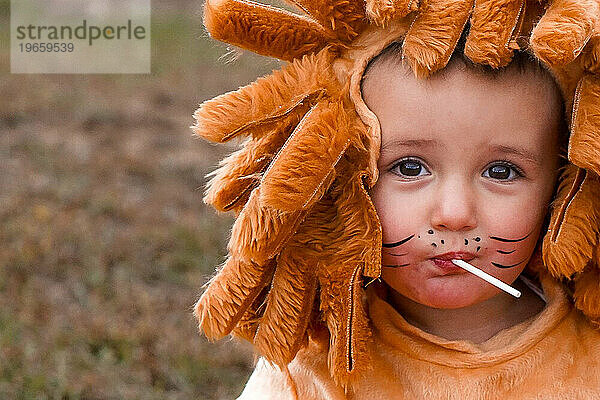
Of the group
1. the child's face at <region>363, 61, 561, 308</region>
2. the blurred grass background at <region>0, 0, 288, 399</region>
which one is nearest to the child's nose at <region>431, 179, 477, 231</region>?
the child's face at <region>363, 61, 561, 308</region>

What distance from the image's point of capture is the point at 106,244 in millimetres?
3125

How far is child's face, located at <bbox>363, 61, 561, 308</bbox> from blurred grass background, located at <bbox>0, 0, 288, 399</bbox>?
0.27m

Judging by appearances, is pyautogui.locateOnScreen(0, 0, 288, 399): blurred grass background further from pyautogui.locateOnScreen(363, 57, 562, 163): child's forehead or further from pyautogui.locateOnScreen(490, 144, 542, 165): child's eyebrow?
pyautogui.locateOnScreen(490, 144, 542, 165): child's eyebrow

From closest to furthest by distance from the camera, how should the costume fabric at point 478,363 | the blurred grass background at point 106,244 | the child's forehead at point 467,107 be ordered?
the child's forehead at point 467,107, the costume fabric at point 478,363, the blurred grass background at point 106,244

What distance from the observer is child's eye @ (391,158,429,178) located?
1.43m

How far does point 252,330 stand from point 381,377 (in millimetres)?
232

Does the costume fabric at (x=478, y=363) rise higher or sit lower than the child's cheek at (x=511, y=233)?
lower

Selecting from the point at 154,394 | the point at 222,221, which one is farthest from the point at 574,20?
the point at 222,221

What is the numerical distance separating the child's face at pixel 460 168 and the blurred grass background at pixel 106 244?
0.27m

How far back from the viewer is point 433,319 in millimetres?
1613

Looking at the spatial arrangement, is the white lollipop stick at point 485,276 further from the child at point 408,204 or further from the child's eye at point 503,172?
the child's eye at point 503,172

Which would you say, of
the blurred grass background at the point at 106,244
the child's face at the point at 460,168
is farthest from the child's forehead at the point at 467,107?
the blurred grass background at the point at 106,244

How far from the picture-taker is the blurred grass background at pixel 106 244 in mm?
2336

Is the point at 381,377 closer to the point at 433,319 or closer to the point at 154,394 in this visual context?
the point at 433,319
